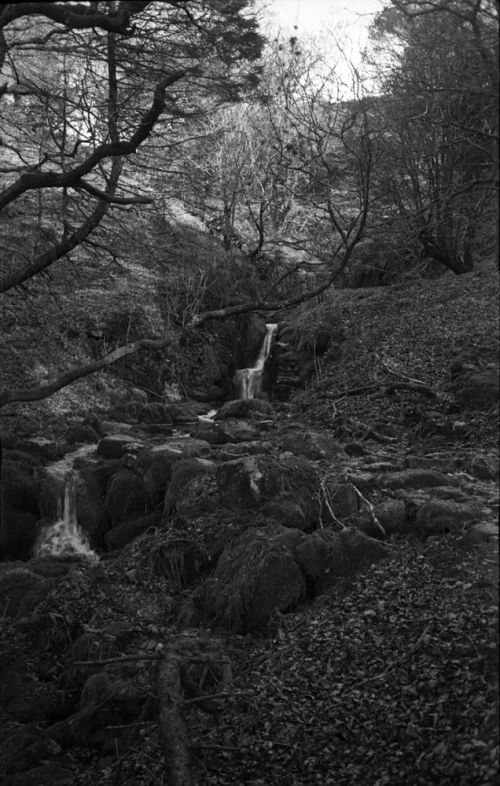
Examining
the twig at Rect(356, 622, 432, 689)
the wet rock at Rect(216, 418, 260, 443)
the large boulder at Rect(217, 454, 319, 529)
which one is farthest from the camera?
the wet rock at Rect(216, 418, 260, 443)

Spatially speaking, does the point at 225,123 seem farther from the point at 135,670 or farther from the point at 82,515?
the point at 135,670

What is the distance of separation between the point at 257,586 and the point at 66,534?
5090mm

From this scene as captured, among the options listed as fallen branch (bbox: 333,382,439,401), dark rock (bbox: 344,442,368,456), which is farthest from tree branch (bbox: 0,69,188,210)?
fallen branch (bbox: 333,382,439,401)

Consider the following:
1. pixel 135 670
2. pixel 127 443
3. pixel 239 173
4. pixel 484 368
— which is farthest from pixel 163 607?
pixel 239 173

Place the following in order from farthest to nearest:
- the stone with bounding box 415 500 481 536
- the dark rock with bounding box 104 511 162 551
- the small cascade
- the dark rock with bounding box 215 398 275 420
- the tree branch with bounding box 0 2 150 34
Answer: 1. the dark rock with bounding box 215 398 275 420
2. the small cascade
3. the dark rock with bounding box 104 511 162 551
4. the stone with bounding box 415 500 481 536
5. the tree branch with bounding box 0 2 150 34

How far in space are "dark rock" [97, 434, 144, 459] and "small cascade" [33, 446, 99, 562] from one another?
0.77 metres

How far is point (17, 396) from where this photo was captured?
6734 mm

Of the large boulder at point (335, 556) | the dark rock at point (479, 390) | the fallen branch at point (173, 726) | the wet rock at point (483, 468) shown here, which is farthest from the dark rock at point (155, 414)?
the fallen branch at point (173, 726)

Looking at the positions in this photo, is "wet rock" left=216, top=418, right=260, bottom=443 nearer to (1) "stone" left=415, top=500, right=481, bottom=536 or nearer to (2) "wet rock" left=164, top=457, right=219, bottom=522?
(2) "wet rock" left=164, top=457, right=219, bottom=522

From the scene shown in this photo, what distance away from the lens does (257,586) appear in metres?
7.39

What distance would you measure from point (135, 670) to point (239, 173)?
1648 centimetres

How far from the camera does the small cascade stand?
1138cm

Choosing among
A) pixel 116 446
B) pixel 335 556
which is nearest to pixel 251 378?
pixel 116 446

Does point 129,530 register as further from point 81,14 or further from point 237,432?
point 81,14
